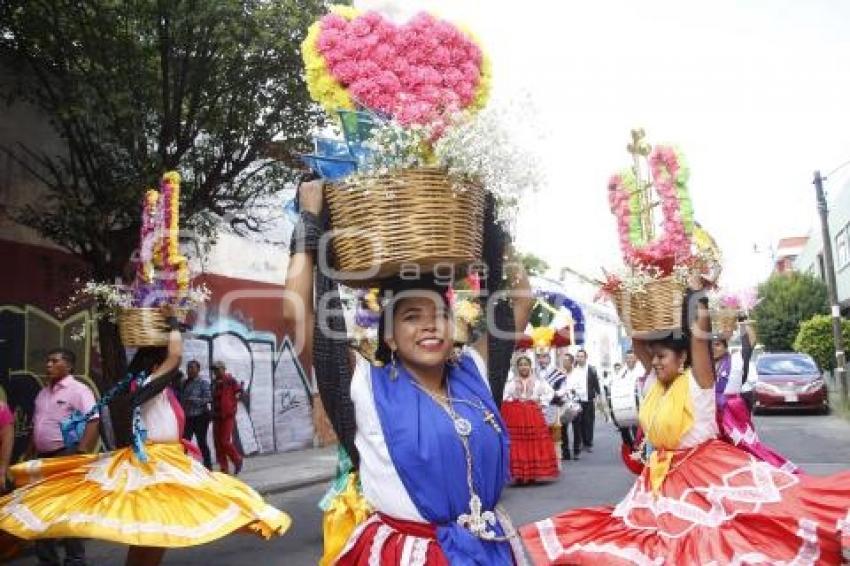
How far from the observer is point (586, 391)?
52.0 feet

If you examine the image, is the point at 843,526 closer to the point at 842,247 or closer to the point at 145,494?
the point at 145,494

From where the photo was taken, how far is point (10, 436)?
22.8ft

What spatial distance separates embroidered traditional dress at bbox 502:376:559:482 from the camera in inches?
476

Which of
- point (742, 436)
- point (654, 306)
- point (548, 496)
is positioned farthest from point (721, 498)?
point (548, 496)

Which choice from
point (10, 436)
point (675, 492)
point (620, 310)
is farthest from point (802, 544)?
point (10, 436)

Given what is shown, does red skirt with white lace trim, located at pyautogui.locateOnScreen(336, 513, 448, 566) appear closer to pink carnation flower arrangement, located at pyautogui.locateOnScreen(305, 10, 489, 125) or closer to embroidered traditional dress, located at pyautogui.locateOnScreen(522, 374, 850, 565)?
pink carnation flower arrangement, located at pyautogui.locateOnScreen(305, 10, 489, 125)

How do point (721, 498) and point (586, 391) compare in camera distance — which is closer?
point (721, 498)

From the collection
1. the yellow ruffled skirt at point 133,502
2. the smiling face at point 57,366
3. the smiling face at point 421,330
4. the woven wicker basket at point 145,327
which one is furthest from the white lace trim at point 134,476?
the smiling face at point 421,330

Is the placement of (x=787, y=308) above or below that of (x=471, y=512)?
above

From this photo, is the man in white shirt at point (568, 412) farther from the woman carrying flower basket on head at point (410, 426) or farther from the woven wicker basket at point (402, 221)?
the woven wicker basket at point (402, 221)

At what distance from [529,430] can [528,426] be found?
0.20 ft

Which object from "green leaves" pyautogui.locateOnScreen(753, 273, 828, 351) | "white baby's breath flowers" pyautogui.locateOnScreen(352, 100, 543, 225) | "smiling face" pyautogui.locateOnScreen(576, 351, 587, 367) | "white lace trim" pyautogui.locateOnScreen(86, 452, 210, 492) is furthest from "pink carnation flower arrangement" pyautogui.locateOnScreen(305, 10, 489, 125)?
"green leaves" pyautogui.locateOnScreen(753, 273, 828, 351)

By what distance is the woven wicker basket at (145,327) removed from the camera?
22.1ft

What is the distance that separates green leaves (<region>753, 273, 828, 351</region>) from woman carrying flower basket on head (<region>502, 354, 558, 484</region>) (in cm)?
2871
